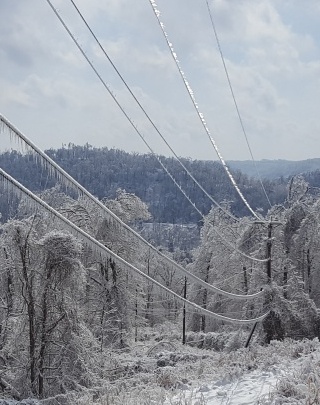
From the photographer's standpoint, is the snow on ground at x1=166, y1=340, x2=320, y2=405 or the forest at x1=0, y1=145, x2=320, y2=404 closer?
the snow on ground at x1=166, y1=340, x2=320, y2=405

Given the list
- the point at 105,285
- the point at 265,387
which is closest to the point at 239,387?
the point at 265,387

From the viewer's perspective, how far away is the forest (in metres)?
9.80

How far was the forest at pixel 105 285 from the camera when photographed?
980cm

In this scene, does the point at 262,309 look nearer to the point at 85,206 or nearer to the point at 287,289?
the point at 287,289

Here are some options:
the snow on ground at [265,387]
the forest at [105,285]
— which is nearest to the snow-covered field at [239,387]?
the snow on ground at [265,387]

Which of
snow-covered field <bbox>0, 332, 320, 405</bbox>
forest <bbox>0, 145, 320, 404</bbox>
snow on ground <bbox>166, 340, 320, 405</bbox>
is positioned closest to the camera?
snow on ground <bbox>166, 340, 320, 405</bbox>

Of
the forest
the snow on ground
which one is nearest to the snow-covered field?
the snow on ground

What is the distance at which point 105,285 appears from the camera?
2255 centimetres

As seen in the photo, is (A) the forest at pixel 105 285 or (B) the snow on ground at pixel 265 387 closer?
(B) the snow on ground at pixel 265 387

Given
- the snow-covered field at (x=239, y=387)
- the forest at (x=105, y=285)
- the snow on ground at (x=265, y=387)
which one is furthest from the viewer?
the forest at (x=105, y=285)

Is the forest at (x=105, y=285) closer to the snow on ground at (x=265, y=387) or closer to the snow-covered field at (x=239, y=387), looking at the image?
the snow-covered field at (x=239, y=387)

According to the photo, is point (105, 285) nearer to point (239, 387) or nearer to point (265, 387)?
point (239, 387)

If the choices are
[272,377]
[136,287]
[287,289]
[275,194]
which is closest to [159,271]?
[136,287]

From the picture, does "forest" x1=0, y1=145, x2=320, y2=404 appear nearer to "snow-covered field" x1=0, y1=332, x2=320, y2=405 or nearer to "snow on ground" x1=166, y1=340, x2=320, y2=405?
"snow-covered field" x1=0, y1=332, x2=320, y2=405
